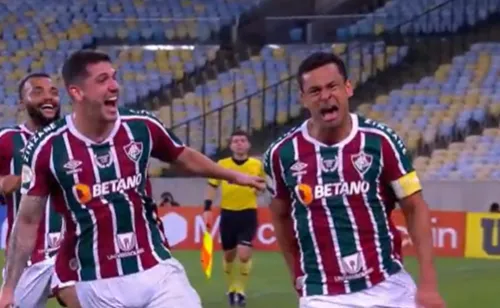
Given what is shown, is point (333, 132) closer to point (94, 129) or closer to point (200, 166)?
point (200, 166)

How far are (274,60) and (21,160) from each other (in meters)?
20.3

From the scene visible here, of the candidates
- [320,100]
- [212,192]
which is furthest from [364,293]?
[212,192]

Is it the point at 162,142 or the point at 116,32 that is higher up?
the point at 116,32

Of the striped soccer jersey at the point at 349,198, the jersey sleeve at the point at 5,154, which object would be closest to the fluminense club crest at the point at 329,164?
the striped soccer jersey at the point at 349,198

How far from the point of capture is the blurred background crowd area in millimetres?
25359

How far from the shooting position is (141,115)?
701cm

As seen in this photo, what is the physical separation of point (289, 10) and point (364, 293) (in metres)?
24.6

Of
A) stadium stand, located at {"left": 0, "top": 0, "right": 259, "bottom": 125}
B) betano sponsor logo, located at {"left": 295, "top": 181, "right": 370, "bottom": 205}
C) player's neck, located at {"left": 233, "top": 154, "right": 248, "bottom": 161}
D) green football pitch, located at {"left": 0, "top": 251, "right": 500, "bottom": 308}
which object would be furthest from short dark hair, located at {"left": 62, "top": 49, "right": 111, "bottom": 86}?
stadium stand, located at {"left": 0, "top": 0, "right": 259, "bottom": 125}

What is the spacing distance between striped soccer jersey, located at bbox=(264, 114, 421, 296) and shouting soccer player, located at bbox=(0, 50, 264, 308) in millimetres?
742

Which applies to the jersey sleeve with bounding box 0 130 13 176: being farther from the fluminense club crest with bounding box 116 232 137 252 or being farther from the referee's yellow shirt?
the referee's yellow shirt

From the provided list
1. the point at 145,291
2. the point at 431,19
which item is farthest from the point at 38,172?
the point at 431,19

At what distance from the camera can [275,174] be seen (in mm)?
6770

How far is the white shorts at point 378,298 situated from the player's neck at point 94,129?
1.35 meters

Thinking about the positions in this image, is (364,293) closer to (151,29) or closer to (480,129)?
(480,129)
